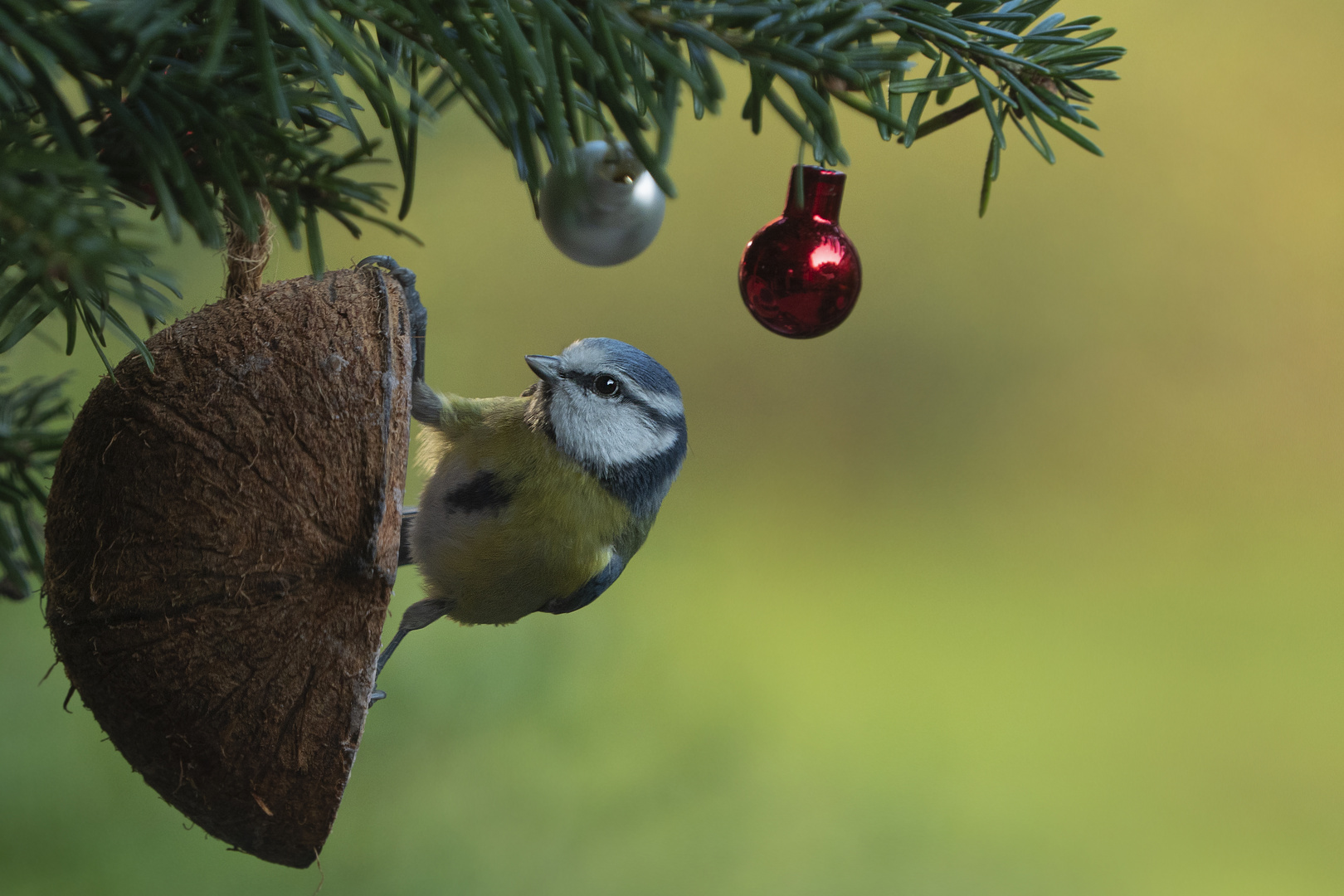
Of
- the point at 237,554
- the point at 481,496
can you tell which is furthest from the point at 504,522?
the point at 237,554

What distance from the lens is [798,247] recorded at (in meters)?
0.48

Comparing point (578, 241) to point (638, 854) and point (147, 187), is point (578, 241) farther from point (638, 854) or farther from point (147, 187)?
point (638, 854)

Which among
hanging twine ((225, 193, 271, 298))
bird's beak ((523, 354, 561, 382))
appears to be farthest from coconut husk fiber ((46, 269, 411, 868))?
bird's beak ((523, 354, 561, 382))

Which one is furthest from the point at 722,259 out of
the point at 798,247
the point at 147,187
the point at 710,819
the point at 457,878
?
A: the point at 147,187

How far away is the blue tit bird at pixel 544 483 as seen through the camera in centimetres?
55

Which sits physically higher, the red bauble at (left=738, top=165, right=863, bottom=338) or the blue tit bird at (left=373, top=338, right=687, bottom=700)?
the red bauble at (left=738, top=165, right=863, bottom=338)

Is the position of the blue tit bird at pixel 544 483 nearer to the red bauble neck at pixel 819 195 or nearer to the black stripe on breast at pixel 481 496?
the black stripe on breast at pixel 481 496

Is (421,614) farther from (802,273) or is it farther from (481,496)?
(802,273)

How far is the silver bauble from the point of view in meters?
0.45

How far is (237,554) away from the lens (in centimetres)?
41

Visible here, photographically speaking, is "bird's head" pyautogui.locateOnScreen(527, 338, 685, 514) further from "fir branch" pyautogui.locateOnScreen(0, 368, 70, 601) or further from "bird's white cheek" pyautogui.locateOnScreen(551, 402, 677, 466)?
"fir branch" pyautogui.locateOnScreen(0, 368, 70, 601)

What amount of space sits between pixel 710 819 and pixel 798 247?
0.90 metres

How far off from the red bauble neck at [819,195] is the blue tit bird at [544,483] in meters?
0.14

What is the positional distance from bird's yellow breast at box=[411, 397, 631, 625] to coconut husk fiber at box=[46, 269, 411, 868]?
111 millimetres
